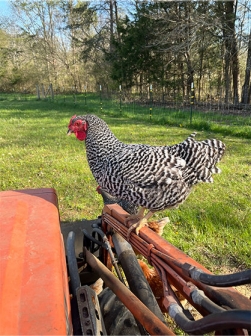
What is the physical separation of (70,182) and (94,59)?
909 inches

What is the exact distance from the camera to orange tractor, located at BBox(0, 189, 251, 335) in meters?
0.95

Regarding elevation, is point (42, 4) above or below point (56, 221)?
above

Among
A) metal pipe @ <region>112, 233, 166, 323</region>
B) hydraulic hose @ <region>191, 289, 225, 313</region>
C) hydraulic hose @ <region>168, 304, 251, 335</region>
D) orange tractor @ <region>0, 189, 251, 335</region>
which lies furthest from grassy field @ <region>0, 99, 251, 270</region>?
hydraulic hose @ <region>168, 304, 251, 335</region>

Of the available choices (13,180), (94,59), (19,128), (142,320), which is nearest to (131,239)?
(142,320)

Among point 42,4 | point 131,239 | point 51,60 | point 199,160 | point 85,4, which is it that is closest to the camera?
point 131,239

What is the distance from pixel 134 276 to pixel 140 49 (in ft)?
62.2

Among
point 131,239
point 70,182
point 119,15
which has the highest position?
point 119,15

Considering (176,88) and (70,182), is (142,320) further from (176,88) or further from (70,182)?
(176,88)

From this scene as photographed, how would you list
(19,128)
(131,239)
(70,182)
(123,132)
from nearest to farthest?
(131,239), (70,182), (123,132), (19,128)

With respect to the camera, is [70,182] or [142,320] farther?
[70,182]

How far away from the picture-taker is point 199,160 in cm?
249

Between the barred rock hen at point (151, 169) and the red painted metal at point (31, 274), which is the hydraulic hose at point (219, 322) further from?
the barred rock hen at point (151, 169)

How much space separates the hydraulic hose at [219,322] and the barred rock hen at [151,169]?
1204 mm

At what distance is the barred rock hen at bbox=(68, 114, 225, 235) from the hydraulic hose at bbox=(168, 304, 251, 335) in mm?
1204
